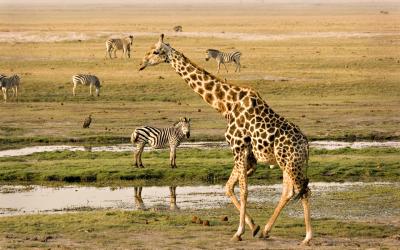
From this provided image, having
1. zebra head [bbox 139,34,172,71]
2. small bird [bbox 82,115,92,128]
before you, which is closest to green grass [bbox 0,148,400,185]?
small bird [bbox 82,115,92,128]

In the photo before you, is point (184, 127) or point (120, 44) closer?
point (184, 127)

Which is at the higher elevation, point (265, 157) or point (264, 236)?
point (265, 157)

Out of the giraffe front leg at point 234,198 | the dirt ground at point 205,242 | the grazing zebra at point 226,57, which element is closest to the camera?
the dirt ground at point 205,242

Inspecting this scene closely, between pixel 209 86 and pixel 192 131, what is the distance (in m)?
15.0

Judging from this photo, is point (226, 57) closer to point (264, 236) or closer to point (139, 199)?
point (139, 199)

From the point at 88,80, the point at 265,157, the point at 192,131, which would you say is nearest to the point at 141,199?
the point at 265,157

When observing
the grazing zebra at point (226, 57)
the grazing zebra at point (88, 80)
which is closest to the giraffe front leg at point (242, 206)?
the grazing zebra at point (88, 80)

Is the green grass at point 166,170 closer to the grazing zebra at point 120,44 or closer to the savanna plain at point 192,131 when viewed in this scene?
the savanna plain at point 192,131

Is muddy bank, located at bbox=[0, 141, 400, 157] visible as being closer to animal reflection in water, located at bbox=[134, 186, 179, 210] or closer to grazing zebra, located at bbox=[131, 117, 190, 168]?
grazing zebra, located at bbox=[131, 117, 190, 168]

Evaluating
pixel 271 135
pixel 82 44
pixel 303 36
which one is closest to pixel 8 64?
pixel 82 44

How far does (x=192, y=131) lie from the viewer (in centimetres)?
3103

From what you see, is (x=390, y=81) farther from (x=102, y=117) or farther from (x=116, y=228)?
(x=116, y=228)

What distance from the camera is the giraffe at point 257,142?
1495 centimetres

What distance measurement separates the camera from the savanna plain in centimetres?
1617
